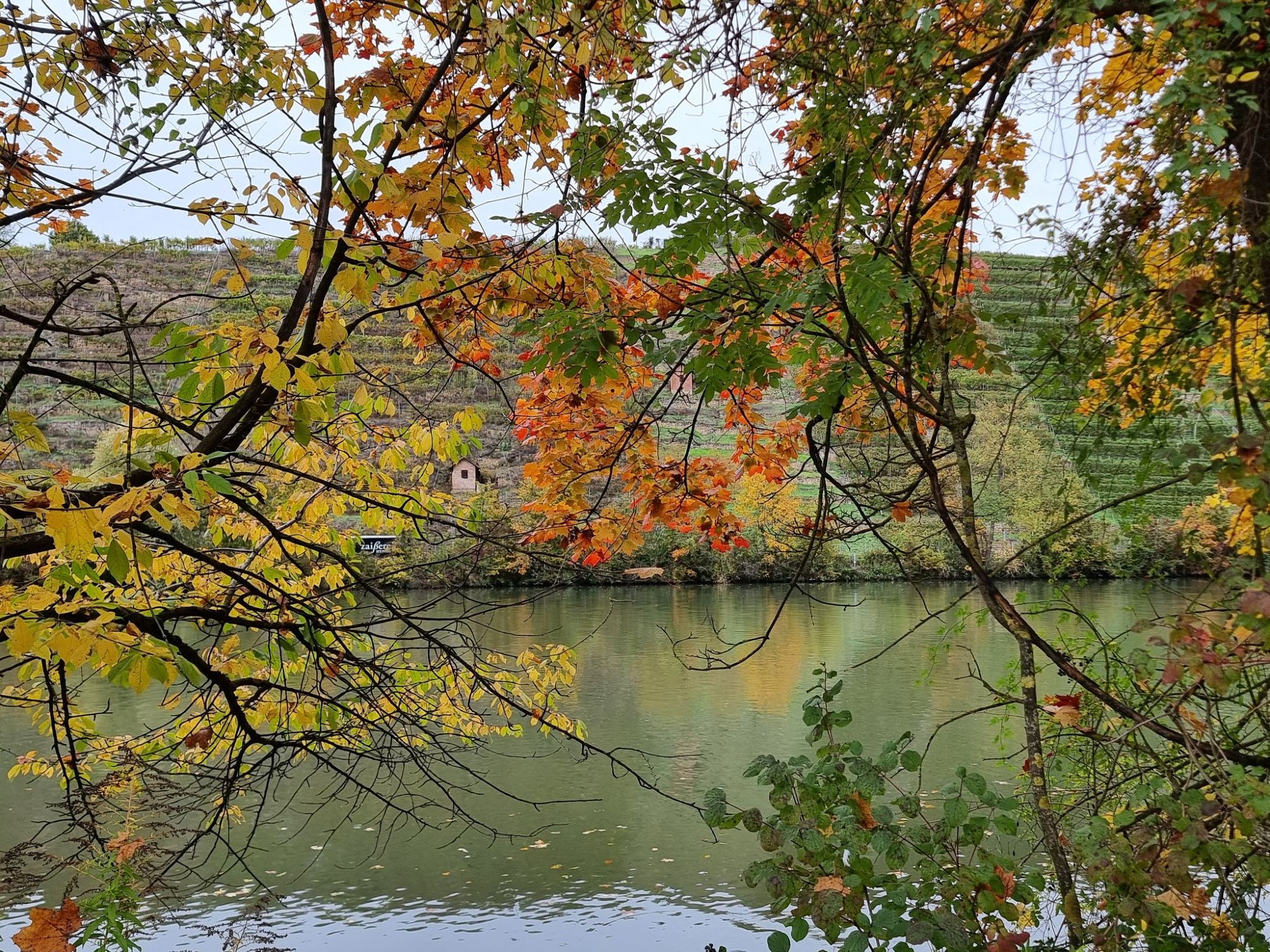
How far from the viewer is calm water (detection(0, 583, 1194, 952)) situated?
4289 millimetres

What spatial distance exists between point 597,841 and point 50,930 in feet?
11.6

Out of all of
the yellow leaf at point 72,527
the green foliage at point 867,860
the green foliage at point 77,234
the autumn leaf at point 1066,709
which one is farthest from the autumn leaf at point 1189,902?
the green foliage at point 77,234

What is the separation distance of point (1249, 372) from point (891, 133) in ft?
4.90

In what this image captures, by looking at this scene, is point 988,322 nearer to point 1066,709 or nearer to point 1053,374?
point 1053,374

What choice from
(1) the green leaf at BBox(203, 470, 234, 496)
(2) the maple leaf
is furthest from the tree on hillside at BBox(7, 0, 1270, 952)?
(2) the maple leaf

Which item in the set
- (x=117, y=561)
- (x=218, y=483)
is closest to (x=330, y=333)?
(x=218, y=483)

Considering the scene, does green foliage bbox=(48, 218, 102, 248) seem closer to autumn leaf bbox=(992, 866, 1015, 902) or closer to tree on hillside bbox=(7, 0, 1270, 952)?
tree on hillside bbox=(7, 0, 1270, 952)

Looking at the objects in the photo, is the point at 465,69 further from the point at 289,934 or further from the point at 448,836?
the point at 448,836

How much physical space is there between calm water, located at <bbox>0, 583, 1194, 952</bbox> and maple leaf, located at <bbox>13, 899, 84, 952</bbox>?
1.58 ft

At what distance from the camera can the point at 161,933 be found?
13.8ft

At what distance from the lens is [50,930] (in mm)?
2238

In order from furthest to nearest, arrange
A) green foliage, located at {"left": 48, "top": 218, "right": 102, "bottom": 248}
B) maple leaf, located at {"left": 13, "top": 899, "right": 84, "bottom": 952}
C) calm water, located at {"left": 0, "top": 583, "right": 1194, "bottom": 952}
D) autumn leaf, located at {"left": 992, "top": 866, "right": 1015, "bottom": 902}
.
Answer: calm water, located at {"left": 0, "top": 583, "right": 1194, "bottom": 952} < green foliage, located at {"left": 48, "top": 218, "right": 102, "bottom": 248} < maple leaf, located at {"left": 13, "top": 899, "right": 84, "bottom": 952} < autumn leaf, located at {"left": 992, "top": 866, "right": 1015, "bottom": 902}

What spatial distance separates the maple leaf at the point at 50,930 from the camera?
2.16 m

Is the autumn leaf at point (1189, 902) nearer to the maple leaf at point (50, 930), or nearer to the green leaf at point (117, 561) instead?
the green leaf at point (117, 561)
